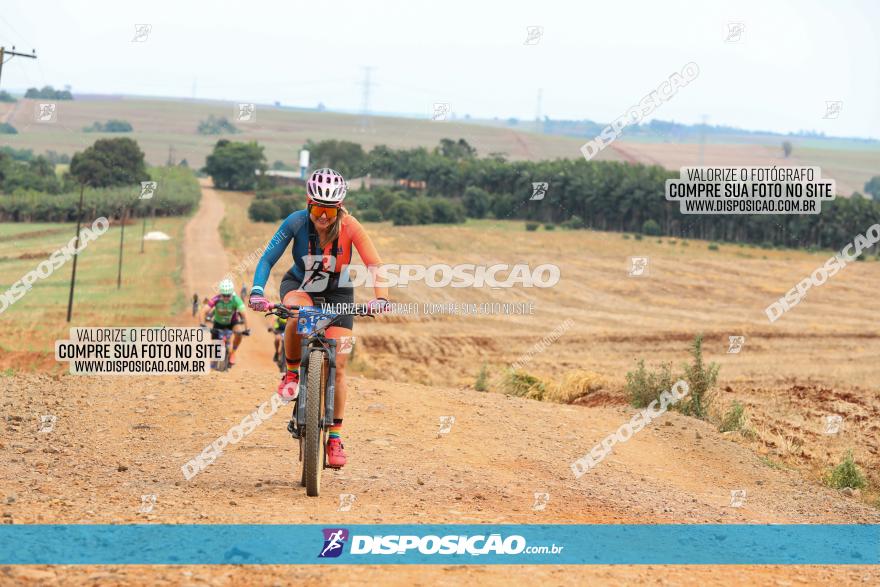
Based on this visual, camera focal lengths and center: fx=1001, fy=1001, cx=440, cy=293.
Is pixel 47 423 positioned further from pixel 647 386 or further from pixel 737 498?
pixel 647 386

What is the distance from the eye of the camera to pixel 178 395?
1467 centimetres

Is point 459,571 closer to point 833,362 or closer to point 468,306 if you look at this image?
point 833,362

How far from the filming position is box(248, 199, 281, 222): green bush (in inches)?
3194

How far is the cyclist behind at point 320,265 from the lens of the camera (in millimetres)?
9328

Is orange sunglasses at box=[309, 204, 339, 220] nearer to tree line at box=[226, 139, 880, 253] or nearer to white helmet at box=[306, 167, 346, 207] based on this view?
white helmet at box=[306, 167, 346, 207]

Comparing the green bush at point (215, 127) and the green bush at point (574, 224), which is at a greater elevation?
the green bush at point (215, 127)

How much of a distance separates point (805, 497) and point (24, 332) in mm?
33383

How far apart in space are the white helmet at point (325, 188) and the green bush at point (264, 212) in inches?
2856

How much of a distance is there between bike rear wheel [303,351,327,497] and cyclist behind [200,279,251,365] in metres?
9.29

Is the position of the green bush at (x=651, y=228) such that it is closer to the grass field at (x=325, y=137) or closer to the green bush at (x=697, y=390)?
the grass field at (x=325, y=137)

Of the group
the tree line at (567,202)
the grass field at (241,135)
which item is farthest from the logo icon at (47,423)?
the grass field at (241,135)

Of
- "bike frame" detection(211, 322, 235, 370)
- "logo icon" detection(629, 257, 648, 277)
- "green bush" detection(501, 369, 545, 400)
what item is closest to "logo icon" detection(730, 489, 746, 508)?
"green bush" detection(501, 369, 545, 400)

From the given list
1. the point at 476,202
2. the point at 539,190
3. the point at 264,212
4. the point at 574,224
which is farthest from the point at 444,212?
the point at 264,212

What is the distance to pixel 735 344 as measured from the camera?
4250 cm
